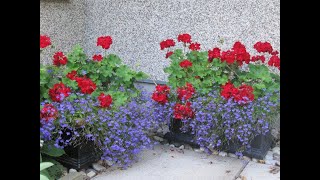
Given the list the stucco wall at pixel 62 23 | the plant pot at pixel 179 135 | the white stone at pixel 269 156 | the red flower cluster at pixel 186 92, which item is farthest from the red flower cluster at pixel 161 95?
the stucco wall at pixel 62 23

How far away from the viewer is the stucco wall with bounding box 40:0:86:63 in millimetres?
4586

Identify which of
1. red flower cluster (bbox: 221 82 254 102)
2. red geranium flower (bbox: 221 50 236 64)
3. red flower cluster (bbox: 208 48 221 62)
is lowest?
red flower cluster (bbox: 221 82 254 102)

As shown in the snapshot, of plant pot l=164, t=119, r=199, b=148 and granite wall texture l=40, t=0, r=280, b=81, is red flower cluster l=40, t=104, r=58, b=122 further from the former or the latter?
granite wall texture l=40, t=0, r=280, b=81

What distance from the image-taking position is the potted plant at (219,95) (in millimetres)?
3154

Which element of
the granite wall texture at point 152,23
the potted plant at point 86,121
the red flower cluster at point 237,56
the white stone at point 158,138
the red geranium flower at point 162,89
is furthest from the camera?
the granite wall texture at point 152,23

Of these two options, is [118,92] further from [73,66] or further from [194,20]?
[194,20]

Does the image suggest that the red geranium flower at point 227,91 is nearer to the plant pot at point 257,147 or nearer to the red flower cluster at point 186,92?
the red flower cluster at point 186,92

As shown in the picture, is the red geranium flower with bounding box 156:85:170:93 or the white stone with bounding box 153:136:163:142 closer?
the red geranium flower with bounding box 156:85:170:93

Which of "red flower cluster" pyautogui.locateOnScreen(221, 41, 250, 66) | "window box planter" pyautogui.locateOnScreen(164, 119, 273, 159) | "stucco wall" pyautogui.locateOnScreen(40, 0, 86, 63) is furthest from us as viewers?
"stucco wall" pyautogui.locateOnScreen(40, 0, 86, 63)

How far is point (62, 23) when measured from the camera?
479 centimetres

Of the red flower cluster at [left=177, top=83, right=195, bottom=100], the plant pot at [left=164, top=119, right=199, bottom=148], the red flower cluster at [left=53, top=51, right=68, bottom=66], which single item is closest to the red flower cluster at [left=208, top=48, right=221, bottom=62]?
the red flower cluster at [left=177, top=83, right=195, bottom=100]

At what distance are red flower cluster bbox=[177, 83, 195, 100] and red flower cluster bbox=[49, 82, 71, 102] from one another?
3.33 ft

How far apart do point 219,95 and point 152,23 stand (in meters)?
1.60

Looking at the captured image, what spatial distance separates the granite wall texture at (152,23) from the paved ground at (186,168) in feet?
3.74
